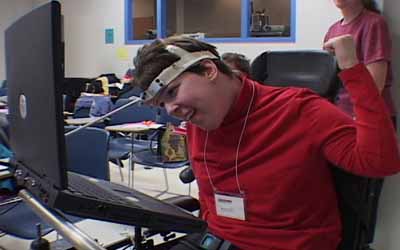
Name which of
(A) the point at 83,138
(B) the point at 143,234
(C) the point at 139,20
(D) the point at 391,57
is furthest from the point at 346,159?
(C) the point at 139,20

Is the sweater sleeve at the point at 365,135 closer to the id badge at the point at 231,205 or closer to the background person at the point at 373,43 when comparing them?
the id badge at the point at 231,205

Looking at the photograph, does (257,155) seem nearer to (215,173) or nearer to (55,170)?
(215,173)

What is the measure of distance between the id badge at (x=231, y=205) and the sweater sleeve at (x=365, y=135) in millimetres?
288

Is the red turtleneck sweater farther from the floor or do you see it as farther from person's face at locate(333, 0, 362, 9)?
the floor

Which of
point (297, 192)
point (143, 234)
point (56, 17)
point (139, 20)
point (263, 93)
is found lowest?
point (143, 234)

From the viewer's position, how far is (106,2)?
8031 mm

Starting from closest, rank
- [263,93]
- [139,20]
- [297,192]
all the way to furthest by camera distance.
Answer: [297,192] → [263,93] → [139,20]

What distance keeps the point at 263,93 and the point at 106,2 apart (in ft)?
23.8

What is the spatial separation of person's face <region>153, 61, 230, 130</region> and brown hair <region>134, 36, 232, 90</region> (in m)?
0.03

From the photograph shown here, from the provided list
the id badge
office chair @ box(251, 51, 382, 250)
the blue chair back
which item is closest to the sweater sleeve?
office chair @ box(251, 51, 382, 250)

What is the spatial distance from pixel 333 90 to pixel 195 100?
61cm

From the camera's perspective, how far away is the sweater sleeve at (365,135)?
1.00 meters

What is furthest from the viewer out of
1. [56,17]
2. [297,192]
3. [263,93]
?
[263,93]

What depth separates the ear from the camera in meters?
1.15
